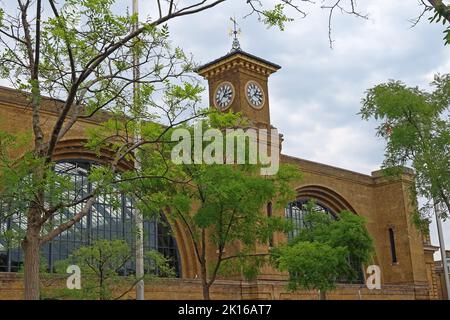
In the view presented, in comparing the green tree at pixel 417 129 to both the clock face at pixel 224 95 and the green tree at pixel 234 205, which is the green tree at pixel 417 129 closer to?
the green tree at pixel 234 205

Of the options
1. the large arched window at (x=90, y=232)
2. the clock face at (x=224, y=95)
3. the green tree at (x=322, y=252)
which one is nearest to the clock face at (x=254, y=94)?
the clock face at (x=224, y=95)

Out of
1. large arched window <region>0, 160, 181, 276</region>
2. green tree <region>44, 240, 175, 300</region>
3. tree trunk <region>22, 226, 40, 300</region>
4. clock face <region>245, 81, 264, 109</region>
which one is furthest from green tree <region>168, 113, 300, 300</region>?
clock face <region>245, 81, 264, 109</region>

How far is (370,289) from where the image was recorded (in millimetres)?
38125

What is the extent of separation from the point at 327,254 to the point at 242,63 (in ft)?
52.7

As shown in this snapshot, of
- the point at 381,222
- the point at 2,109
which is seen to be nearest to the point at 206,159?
the point at 2,109

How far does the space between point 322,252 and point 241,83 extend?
600 inches

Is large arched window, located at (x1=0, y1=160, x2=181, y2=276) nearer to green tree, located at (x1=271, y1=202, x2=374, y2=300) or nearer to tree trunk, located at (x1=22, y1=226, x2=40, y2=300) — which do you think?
green tree, located at (x1=271, y1=202, x2=374, y2=300)

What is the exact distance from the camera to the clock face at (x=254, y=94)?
36.0 metres

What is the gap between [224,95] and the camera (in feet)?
120

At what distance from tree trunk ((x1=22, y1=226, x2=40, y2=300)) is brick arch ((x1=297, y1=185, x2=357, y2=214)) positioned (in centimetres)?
3010

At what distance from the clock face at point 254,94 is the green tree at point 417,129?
1481cm

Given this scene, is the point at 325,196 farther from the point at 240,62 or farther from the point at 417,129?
the point at 417,129

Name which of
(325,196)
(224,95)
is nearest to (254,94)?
(224,95)

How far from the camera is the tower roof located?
3581cm
